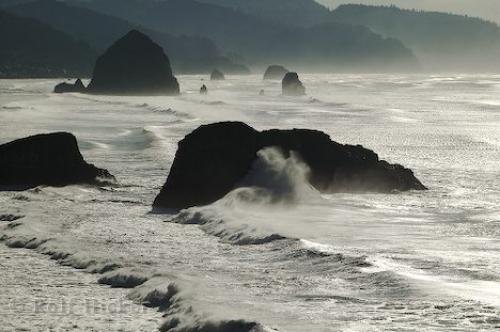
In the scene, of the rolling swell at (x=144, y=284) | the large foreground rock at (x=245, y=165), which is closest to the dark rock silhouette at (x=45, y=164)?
the large foreground rock at (x=245, y=165)

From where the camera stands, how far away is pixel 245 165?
79.6 ft

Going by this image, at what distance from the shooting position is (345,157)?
26.0 meters

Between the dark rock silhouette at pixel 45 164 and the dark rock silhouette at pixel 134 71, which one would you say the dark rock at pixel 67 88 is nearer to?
the dark rock silhouette at pixel 134 71

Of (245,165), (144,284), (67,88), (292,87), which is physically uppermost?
(245,165)

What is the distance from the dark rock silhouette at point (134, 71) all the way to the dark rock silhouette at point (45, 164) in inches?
3785

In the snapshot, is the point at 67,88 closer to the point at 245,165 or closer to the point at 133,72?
the point at 133,72

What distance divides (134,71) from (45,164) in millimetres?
110587

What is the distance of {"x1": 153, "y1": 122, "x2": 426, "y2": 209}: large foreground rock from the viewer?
914 inches

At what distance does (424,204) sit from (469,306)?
1086 cm

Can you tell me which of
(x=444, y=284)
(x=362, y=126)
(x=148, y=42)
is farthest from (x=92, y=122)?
(x=148, y=42)

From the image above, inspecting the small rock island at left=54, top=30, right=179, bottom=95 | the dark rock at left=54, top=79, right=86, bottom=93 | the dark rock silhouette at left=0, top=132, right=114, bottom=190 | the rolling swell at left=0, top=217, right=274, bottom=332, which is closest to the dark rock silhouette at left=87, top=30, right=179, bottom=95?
the small rock island at left=54, top=30, right=179, bottom=95

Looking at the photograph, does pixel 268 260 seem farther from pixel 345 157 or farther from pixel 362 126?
pixel 362 126

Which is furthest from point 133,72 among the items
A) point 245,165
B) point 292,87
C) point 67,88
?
point 245,165

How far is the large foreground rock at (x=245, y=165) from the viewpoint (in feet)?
76.1
